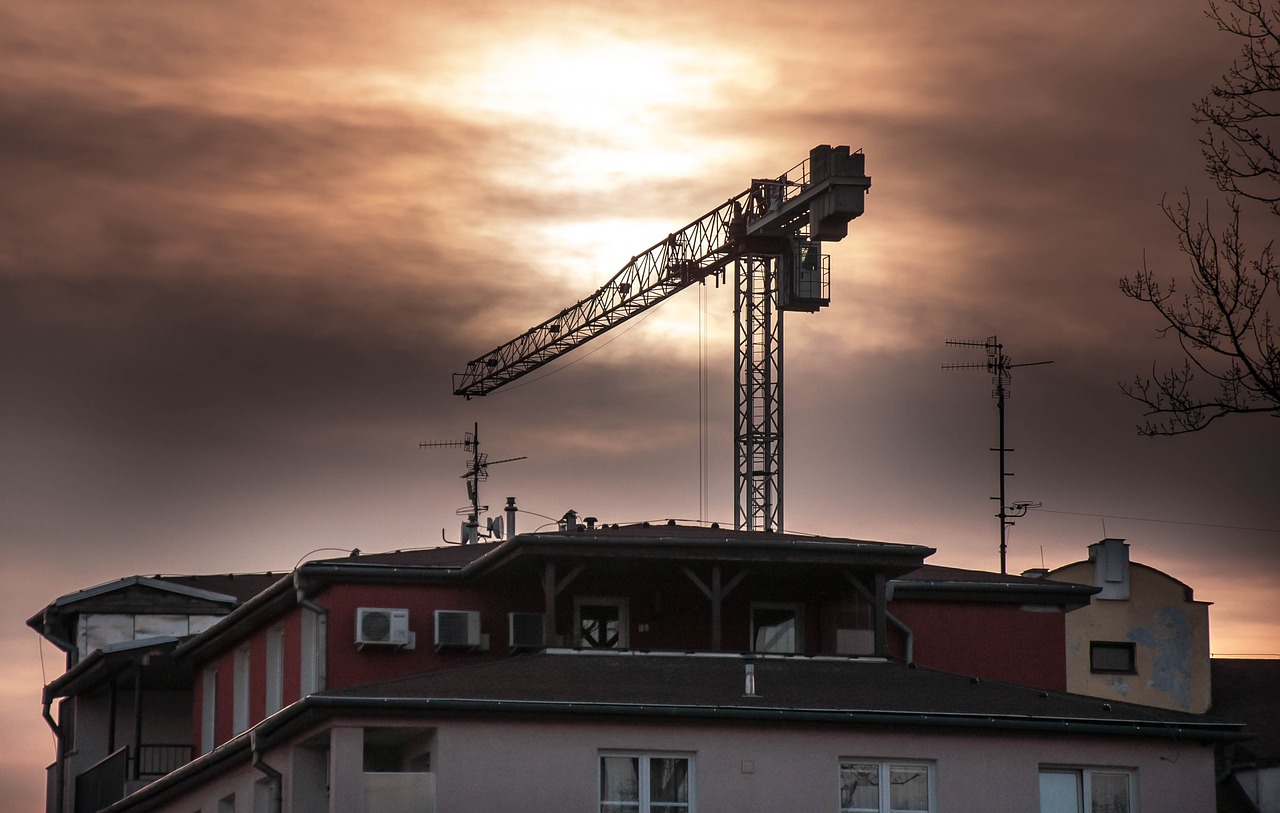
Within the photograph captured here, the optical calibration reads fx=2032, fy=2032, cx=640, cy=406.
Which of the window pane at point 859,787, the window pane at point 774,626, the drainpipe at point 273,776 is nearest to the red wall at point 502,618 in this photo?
the window pane at point 774,626

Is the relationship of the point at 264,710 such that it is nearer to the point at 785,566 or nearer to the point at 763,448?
the point at 785,566

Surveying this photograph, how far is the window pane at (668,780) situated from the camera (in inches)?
1246

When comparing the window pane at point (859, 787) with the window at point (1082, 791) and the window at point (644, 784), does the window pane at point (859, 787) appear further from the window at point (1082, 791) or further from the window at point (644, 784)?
the window at point (1082, 791)

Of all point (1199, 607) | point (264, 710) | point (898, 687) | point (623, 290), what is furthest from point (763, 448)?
point (898, 687)

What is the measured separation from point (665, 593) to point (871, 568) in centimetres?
409

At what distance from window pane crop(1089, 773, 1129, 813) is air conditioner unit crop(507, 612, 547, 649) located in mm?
10561

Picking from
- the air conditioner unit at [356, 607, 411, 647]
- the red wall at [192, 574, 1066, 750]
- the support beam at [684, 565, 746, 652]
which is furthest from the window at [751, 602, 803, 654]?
the air conditioner unit at [356, 607, 411, 647]

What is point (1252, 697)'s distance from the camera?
182 ft

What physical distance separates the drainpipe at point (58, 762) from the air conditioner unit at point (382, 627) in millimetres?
13618

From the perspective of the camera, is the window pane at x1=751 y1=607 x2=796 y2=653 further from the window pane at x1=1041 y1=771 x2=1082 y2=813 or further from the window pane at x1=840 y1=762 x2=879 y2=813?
the window pane at x1=1041 y1=771 x2=1082 y2=813

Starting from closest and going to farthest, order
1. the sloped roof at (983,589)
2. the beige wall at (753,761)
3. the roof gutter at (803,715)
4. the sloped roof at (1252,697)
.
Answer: the roof gutter at (803,715) → the beige wall at (753,761) → the sloped roof at (983,589) → the sloped roof at (1252,697)

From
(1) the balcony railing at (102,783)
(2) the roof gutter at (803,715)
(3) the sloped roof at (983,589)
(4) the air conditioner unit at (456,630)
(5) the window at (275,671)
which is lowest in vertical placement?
(1) the balcony railing at (102,783)

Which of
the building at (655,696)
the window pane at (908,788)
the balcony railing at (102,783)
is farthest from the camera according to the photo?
the balcony railing at (102,783)

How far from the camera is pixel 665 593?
39281 mm
